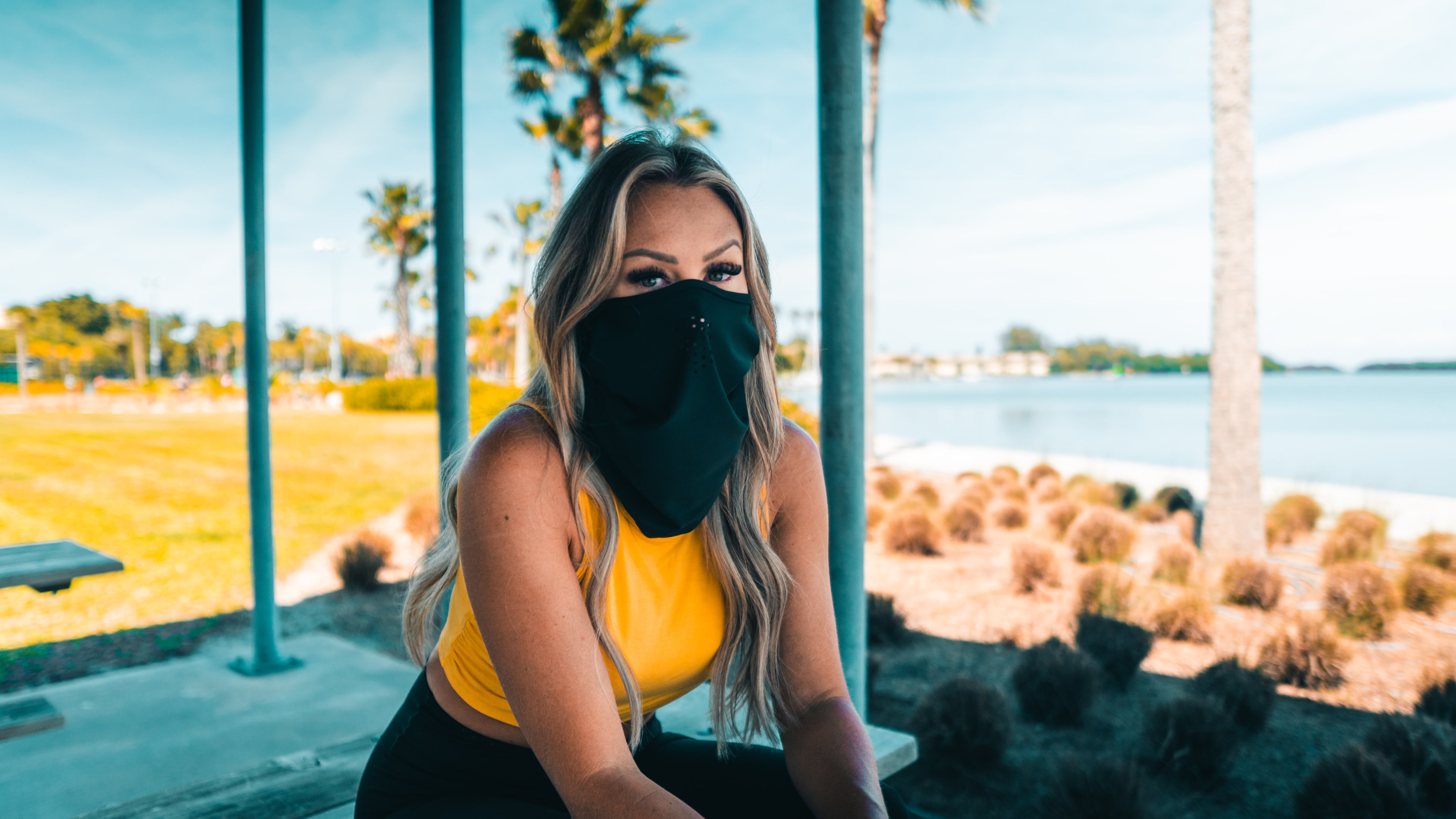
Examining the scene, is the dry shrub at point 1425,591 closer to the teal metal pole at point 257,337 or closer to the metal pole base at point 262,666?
the metal pole base at point 262,666

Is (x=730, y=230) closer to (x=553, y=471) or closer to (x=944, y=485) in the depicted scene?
(x=553, y=471)

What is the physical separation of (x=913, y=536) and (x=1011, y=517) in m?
1.90

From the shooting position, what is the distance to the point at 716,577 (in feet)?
4.75

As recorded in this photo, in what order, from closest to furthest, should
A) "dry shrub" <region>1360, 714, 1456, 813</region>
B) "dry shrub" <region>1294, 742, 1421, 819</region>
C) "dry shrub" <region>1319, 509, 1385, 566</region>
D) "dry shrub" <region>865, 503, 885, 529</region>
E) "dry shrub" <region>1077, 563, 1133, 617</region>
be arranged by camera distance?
"dry shrub" <region>1294, 742, 1421, 819</region>
"dry shrub" <region>1360, 714, 1456, 813</region>
"dry shrub" <region>1077, 563, 1133, 617</region>
"dry shrub" <region>1319, 509, 1385, 566</region>
"dry shrub" <region>865, 503, 885, 529</region>

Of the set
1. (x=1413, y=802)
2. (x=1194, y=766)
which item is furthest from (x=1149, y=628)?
(x=1413, y=802)

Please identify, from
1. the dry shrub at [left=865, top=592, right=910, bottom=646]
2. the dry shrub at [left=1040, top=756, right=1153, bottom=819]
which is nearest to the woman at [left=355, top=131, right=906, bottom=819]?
the dry shrub at [left=1040, top=756, right=1153, bottom=819]

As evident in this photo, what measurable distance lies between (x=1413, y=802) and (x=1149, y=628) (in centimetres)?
230

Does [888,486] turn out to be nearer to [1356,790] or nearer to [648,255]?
→ [1356,790]

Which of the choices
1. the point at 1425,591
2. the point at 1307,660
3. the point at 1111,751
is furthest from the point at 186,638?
the point at 1425,591

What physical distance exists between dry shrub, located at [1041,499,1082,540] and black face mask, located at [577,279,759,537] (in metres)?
7.77

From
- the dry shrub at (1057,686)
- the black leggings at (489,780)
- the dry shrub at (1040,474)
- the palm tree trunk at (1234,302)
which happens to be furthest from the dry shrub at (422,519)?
the dry shrub at (1040,474)

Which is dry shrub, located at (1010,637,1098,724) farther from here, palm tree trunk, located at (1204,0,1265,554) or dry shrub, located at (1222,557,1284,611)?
palm tree trunk, located at (1204,0,1265,554)

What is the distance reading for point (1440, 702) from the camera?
3.84 meters

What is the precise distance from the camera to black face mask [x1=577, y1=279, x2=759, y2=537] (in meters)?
1.28
